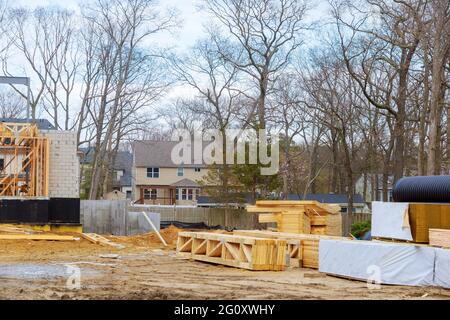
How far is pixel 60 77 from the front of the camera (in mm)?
51750

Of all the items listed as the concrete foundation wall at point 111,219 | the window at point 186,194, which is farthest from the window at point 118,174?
the concrete foundation wall at point 111,219

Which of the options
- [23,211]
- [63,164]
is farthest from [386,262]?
[63,164]

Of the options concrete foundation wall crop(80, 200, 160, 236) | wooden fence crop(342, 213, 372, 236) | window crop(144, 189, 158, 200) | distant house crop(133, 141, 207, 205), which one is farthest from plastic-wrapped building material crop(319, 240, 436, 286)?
window crop(144, 189, 158, 200)

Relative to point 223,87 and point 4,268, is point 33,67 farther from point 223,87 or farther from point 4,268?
point 4,268

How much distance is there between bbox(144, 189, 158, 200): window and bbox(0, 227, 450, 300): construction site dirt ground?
4666 centimetres

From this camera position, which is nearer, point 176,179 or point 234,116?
point 234,116

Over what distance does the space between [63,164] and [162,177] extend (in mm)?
38218

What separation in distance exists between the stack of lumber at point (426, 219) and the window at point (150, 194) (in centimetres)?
5471

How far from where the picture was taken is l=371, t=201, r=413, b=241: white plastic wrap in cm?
1457

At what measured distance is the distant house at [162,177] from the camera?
6806cm

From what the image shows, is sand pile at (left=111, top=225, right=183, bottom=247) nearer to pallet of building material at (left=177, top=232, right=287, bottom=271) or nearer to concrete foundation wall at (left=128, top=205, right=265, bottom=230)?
pallet of building material at (left=177, top=232, right=287, bottom=271)
